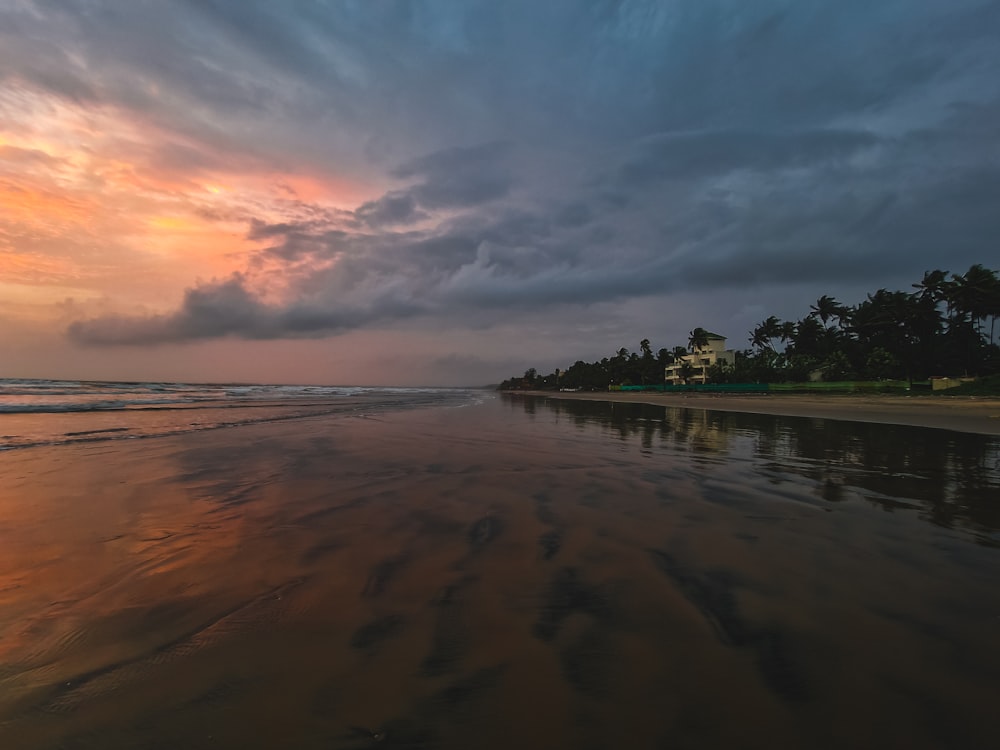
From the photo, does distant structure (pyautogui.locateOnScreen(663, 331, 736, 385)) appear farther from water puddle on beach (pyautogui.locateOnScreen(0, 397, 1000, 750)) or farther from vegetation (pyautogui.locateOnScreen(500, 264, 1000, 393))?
water puddle on beach (pyautogui.locateOnScreen(0, 397, 1000, 750))

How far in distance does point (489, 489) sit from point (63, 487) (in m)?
7.06

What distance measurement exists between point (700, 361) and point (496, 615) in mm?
133296

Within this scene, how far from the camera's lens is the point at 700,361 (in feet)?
410

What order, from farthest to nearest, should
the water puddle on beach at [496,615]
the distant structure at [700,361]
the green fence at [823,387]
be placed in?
1. the distant structure at [700,361]
2. the green fence at [823,387]
3. the water puddle on beach at [496,615]

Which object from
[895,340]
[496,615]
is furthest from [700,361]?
[496,615]

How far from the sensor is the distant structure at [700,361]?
12138 cm

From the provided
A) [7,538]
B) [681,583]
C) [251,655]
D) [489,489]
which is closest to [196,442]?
[7,538]

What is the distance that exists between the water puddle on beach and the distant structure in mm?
120935

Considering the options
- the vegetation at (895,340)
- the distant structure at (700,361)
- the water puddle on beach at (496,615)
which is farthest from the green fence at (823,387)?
the water puddle on beach at (496,615)

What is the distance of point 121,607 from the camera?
145 inches

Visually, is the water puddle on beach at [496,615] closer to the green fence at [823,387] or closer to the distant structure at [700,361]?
the green fence at [823,387]

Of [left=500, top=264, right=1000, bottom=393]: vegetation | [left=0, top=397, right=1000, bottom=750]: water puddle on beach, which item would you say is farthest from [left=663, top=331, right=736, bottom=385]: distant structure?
[left=0, top=397, right=1000, bottom=750]: water puddle on beach

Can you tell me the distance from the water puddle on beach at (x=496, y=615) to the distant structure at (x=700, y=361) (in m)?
121

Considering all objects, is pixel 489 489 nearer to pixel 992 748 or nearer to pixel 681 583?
pixel 681 583
